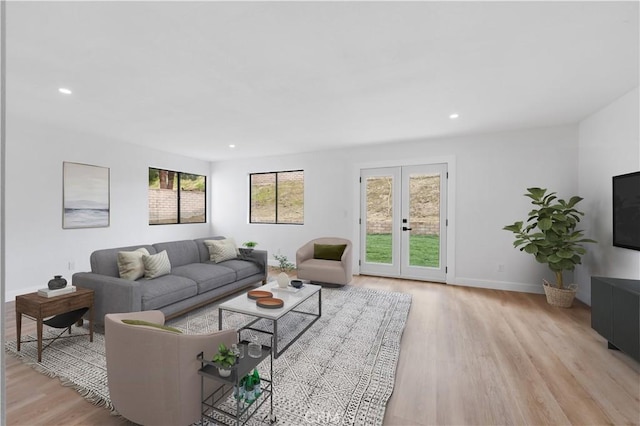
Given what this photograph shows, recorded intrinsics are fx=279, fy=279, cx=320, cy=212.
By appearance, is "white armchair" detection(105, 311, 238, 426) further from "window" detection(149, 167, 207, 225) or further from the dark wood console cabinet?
"window" detection(149, 167, 207, 225)

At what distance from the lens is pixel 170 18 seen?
1.88 m

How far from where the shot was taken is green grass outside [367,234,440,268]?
16.3 feet

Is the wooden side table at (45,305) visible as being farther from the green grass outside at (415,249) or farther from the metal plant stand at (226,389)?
the green grass outside at (415,249)

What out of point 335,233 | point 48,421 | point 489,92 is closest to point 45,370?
point 48,421

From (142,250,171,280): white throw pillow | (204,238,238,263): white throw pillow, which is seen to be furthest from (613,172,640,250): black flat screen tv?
(142,250,171,280): white throw pillow

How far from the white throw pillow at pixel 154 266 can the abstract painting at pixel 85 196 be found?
2.17 meters

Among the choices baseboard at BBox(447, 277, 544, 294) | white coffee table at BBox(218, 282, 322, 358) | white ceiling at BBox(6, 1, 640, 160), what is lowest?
baseboard at BBox(447, 277, 544, 294)

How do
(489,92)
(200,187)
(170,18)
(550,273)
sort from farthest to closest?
(200,187), (550,273), (489,92), (170,18)

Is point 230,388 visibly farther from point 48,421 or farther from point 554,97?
point 554,97

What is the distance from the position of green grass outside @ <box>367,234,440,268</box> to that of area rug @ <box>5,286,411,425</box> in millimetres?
1726

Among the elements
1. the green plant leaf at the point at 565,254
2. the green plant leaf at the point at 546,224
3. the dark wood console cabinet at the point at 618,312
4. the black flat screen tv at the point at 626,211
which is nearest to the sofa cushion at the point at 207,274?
the dark wood console cabinet at the point at 618,312

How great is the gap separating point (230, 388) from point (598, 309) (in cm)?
335

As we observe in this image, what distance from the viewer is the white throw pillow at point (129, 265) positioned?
122 inches

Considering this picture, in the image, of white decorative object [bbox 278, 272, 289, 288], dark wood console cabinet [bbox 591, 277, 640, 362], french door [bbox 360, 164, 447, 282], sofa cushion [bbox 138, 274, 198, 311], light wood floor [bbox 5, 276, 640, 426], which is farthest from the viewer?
french door [bbox 360, 164, 447, 282]
